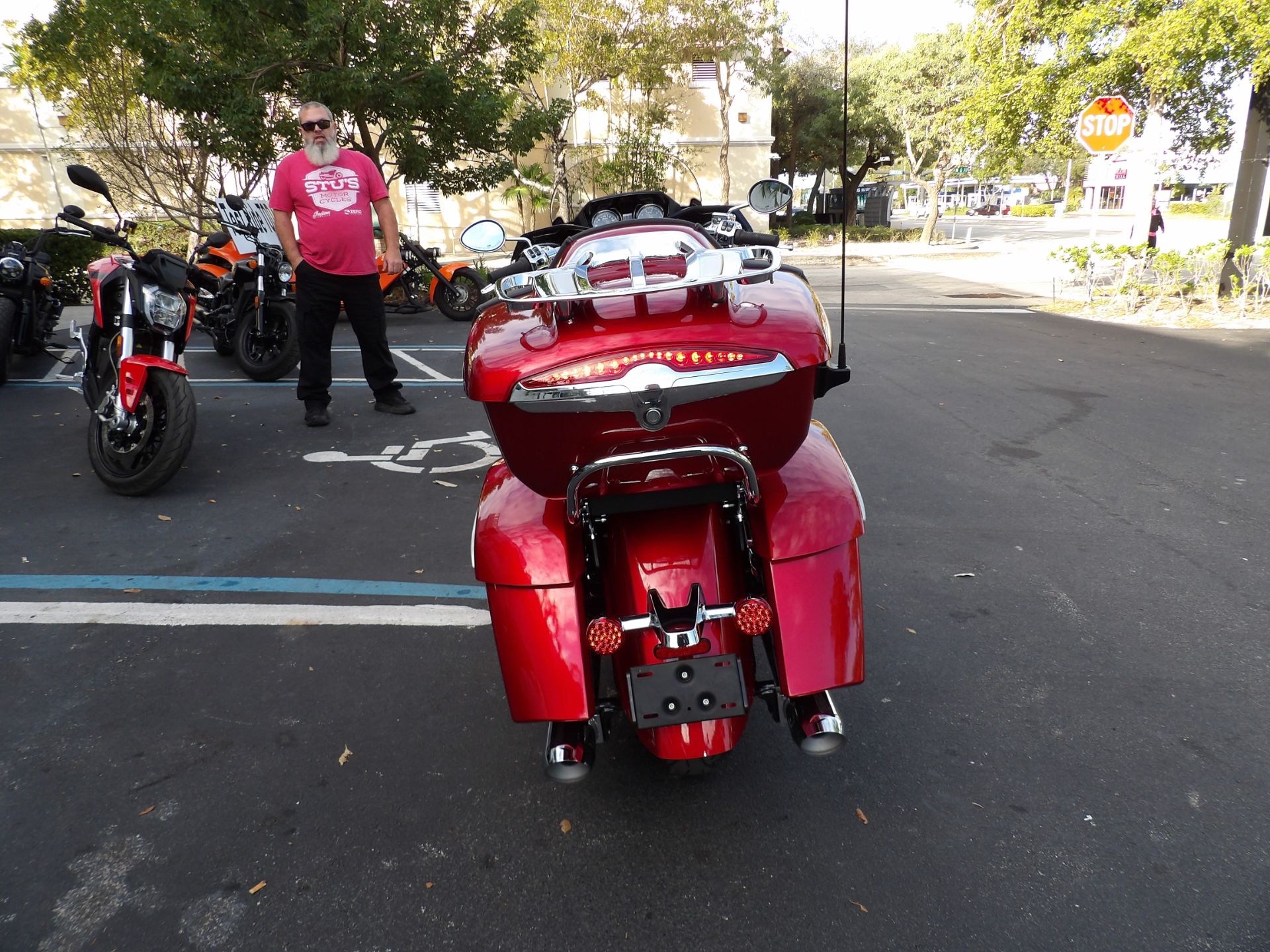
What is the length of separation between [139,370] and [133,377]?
5 cm

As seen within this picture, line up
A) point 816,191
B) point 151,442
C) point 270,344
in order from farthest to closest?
point 816,191, point 270,344, point 151,442

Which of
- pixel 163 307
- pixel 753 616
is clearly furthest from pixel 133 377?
pixel 753 616

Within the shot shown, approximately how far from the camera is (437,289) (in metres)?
11.7

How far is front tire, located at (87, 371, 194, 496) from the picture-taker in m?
4.50

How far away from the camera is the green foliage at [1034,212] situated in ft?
201

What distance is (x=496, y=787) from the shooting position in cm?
237

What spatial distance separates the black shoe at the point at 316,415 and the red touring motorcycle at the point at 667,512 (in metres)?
4.13

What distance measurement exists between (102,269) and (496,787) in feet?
14.2

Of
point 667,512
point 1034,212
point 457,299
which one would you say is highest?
point 667,512

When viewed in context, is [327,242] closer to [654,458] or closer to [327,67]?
[654,458]

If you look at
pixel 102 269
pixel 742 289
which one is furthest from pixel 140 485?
pixel 742 289

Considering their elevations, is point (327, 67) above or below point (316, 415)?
above

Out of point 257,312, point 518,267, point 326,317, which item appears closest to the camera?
point 518,267

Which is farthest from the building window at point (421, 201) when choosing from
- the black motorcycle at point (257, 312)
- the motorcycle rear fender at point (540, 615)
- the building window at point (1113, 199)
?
the building window at point (1113, 199)
